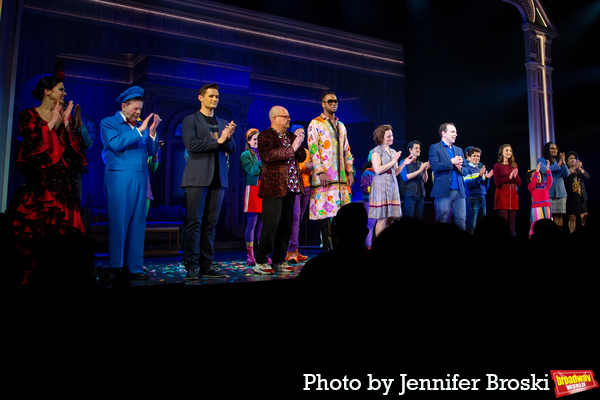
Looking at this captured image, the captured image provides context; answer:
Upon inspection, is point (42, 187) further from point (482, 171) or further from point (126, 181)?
point (482, 171)

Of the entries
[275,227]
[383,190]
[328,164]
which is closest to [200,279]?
[275,227]

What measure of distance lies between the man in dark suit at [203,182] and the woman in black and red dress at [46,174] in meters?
0.75

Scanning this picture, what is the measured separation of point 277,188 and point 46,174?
1620 mm

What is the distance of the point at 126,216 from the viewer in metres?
3.32

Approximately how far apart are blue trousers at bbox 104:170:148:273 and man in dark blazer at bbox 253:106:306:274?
908 mm

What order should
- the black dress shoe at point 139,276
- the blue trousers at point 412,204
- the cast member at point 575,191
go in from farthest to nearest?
the cast member at point 575,191 < the blue trousers at point 412,204 < the black dress shoe at point 139,276

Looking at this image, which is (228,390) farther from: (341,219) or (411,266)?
(341,219)

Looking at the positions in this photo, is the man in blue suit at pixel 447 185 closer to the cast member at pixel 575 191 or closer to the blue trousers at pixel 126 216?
the cast member at pixel 575 191

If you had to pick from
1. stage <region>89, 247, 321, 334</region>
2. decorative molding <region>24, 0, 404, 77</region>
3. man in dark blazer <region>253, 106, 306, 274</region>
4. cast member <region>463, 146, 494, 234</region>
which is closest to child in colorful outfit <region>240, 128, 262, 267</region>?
man in dark blazer <region>253, 106, 306, 274</region>

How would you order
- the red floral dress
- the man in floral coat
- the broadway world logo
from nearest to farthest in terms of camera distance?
the broadway world logo → the red floral dress → the man in floral coat

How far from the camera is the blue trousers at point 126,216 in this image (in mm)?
3264

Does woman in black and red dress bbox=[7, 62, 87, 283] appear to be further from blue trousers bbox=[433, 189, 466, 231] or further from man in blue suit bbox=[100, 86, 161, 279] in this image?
blue trousers bbox=[433, 189, 466, 231]

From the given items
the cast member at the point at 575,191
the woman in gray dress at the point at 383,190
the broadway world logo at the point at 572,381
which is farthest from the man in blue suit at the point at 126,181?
the cast member at the point at 575,191

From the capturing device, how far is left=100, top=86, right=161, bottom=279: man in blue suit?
128 inches
